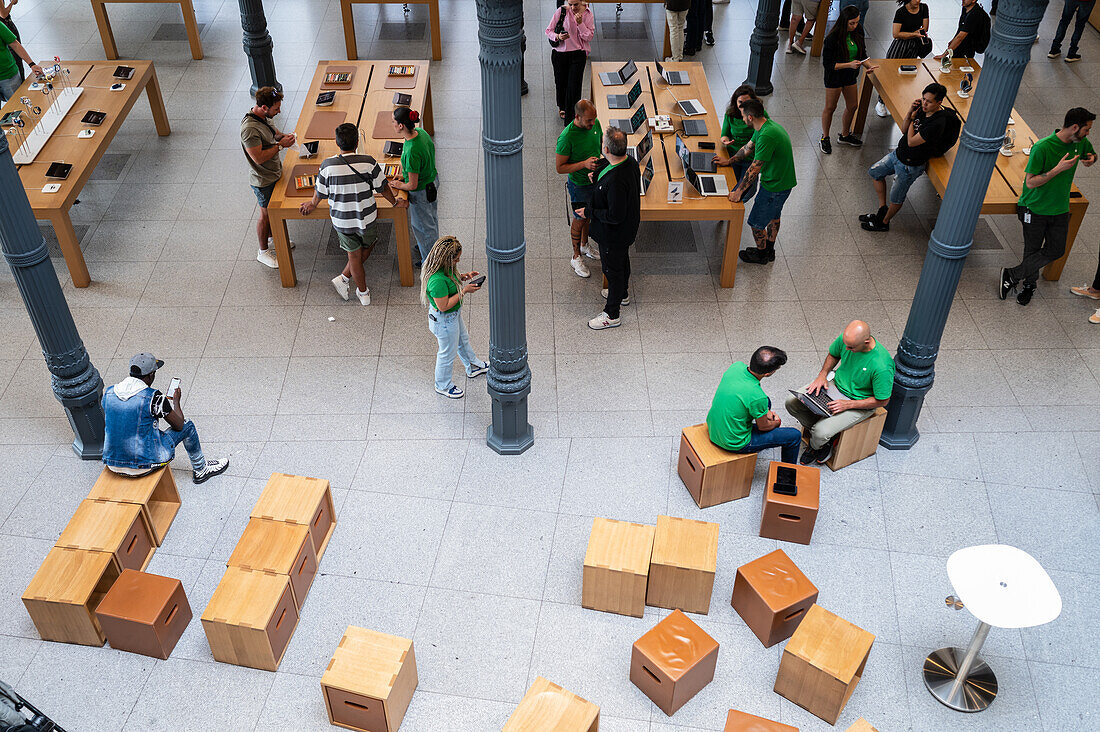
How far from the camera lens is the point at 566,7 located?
1021cm

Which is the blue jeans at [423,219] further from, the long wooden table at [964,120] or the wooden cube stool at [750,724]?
the wooden cube stool at [750,724]

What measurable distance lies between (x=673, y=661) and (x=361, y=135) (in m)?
5.94

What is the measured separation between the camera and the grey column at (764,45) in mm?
10844

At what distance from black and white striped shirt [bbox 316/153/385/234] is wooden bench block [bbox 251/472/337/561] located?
2.62 m

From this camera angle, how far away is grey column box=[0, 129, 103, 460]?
231 inches

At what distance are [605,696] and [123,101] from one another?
25.4ft

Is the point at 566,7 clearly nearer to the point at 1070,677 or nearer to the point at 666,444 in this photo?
the point at 666,444

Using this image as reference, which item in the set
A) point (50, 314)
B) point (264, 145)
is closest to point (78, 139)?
point (264, 145)

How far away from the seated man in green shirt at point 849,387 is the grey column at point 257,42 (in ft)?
23.1

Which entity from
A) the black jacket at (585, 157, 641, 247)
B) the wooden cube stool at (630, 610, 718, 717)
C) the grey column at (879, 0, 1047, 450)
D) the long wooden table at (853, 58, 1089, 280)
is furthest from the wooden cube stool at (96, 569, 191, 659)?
the long wooden table at (853, 58, 1089, 280)

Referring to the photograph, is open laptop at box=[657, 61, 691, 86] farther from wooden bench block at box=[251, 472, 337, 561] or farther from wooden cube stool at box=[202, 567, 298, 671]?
wooden cube stool at box=[202, 567, 298, 671]

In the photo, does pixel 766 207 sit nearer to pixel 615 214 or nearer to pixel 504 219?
pixel 615 214

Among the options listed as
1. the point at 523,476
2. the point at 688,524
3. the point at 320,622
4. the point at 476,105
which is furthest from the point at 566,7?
the point at 320,622

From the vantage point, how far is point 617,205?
7469mm
